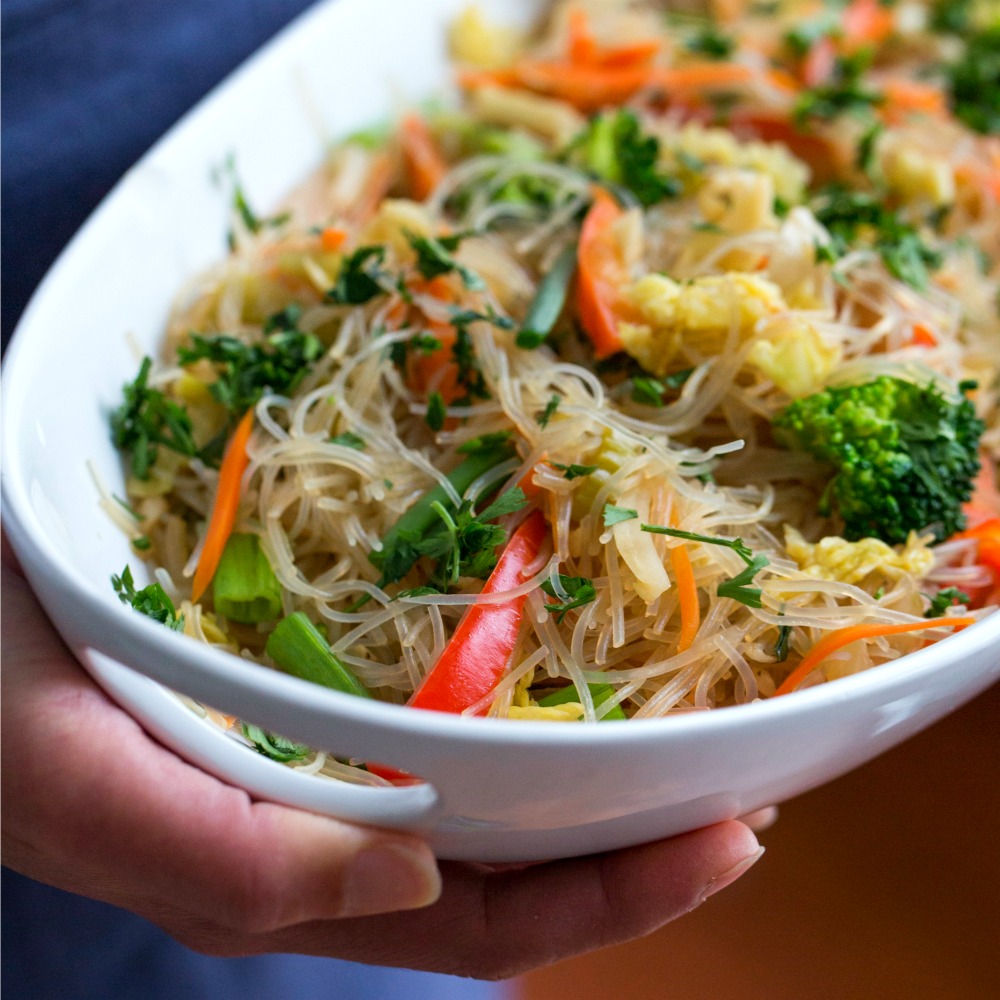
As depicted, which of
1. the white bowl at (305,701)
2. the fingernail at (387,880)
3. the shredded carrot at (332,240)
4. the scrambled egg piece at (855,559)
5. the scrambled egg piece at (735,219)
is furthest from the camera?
the shredded carrot at (332,240)

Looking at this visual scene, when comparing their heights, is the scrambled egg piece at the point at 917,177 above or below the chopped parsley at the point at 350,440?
below

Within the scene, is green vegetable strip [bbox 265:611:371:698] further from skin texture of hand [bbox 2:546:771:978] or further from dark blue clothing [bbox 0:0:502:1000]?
dark blue clothing [bbox 0:0:502:1000]

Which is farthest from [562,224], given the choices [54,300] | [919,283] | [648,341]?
[54,300]

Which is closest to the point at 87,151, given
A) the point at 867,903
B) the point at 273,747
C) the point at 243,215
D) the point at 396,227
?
the point at 243,215

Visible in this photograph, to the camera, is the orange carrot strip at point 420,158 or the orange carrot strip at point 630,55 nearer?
the orange carrot strip at point 420,158

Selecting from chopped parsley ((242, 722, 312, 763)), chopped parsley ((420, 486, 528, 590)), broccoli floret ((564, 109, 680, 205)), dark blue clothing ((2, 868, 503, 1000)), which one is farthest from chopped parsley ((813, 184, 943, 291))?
dark blue clothing ((2, 868, 503, 1000))

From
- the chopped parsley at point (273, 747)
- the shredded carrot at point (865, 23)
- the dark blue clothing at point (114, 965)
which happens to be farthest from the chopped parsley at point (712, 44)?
the dark blue clothing at point (114, 965)

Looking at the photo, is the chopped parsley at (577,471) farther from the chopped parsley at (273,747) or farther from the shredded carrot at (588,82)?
the shredded carrot at (588,82)

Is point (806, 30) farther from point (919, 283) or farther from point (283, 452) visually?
point (283, 452)
